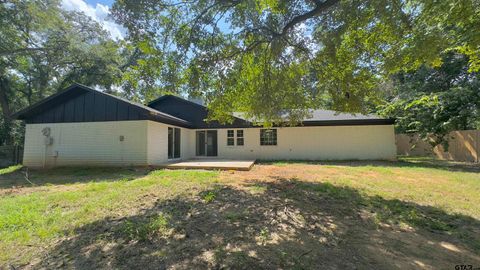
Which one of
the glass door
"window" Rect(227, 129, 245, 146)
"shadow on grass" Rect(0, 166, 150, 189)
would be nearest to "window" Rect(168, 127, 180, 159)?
the glass door

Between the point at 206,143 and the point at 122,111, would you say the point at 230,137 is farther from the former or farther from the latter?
the point at 122,111

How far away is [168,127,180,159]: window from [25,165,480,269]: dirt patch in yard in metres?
8.23

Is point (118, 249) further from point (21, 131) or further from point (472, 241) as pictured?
point (21, 131)

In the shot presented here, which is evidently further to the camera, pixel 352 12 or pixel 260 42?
pixel 260 42

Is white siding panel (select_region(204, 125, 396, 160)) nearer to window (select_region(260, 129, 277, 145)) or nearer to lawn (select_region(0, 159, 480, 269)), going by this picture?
window (select_region(260, 129, 277, 145))

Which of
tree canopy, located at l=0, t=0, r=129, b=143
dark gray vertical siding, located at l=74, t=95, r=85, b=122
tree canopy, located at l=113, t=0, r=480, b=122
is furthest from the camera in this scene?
tree canopy, located at l=0, t=0, r=129, b=143

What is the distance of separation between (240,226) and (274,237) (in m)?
0.64

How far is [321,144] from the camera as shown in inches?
603

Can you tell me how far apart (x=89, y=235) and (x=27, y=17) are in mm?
20761

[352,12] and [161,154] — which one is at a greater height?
[352,12]

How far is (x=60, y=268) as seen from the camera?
2.92 m

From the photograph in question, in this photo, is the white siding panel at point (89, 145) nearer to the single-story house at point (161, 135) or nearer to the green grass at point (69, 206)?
the single-story house at point (161, 135)

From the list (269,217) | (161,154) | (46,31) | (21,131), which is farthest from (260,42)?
(21,131)

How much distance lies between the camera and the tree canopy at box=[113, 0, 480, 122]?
5.73m
